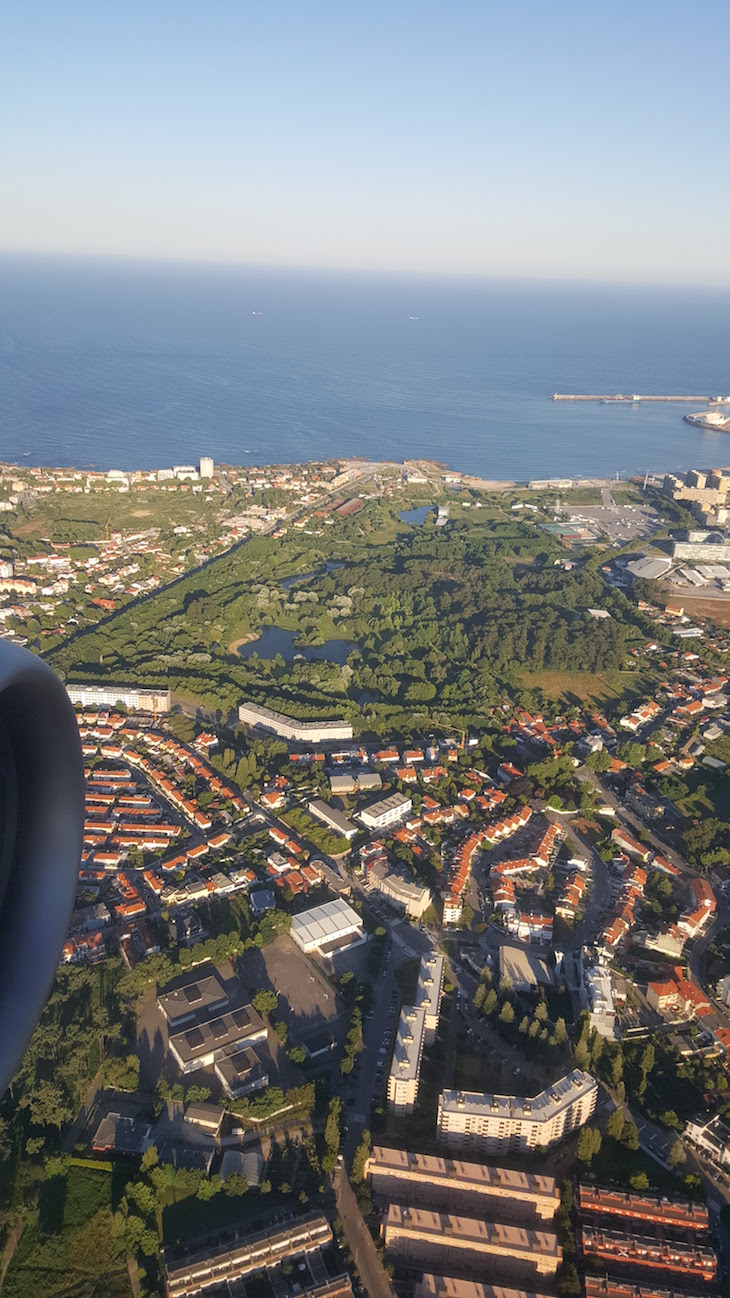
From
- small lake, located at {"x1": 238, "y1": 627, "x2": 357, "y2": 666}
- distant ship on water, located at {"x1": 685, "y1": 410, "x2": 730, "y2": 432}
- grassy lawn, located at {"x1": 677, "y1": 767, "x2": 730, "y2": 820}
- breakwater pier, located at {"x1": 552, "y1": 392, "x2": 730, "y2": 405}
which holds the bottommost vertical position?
grassy lawn, located at {"x1": 677, "y1": 767, "x2": 730, "y2": 820}

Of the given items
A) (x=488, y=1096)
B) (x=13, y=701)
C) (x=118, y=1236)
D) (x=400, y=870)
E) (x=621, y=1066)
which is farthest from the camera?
(x=400, y=870)

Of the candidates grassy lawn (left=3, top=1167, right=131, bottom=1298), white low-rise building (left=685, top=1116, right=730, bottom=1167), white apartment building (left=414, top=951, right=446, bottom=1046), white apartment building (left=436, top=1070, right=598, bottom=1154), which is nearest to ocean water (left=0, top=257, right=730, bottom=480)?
white apartment building (left=414, top=951, right=446, bottom=1046)

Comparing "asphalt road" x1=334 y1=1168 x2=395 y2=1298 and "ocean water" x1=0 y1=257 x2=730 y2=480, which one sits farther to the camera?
"ocean water" x1=0 y1=257 x2=730 y2=480

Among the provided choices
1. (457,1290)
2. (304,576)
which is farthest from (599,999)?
(304,576)

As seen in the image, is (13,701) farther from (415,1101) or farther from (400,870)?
A: (400,870)

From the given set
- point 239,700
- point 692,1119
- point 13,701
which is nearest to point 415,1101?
point 692,1119

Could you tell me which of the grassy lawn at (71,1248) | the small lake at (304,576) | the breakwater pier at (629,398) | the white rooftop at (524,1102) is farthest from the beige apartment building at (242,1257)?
the breakwater pier at (629,398)

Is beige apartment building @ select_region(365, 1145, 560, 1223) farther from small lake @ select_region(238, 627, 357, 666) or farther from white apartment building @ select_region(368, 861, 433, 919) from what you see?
small lake @ select_region(238, 627, 357, 666)
